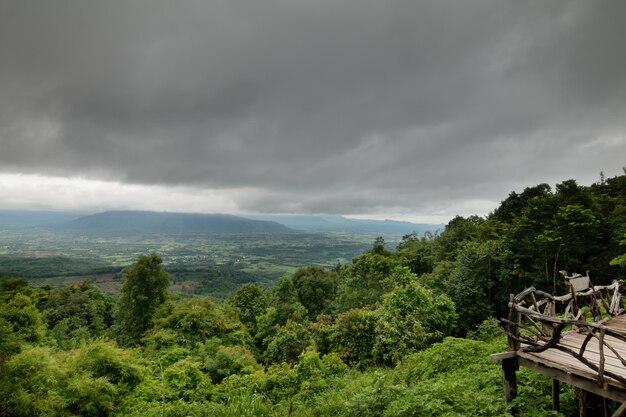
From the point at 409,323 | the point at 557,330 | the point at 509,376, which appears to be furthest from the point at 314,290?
the point at 557,330

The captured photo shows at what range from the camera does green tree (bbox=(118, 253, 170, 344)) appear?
77.0 feet

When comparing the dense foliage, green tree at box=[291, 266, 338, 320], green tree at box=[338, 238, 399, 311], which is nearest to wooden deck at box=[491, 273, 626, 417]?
the dense foliage

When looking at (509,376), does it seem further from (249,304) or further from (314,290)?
(249,304)

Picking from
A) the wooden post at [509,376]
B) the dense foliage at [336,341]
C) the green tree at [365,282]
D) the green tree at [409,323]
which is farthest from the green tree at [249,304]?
the wooden post at [509,376]

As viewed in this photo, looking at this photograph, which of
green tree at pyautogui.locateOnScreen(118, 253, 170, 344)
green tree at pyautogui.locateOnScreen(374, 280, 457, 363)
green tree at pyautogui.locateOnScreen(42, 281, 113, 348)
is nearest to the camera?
green tree at pyautogui.locateOnScreen(374, 280, 457, 363)

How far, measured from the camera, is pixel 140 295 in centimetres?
2323

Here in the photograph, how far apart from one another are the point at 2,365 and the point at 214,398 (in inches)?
252

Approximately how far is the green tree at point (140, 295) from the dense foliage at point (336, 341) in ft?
0.31

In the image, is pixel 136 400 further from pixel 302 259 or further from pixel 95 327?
pixel 302 259

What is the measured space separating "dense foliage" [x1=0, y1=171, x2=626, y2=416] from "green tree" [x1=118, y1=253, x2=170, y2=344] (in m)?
0.10

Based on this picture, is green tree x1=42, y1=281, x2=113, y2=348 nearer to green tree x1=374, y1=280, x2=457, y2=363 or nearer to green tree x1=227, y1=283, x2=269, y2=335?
green tree x1=227, y1=283, x2=269, y2=335

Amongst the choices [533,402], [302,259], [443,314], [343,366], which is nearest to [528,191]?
[443,314]

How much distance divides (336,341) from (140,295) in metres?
16.6

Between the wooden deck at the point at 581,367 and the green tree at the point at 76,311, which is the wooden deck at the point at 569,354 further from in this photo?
the green tree at the point at 76,311
